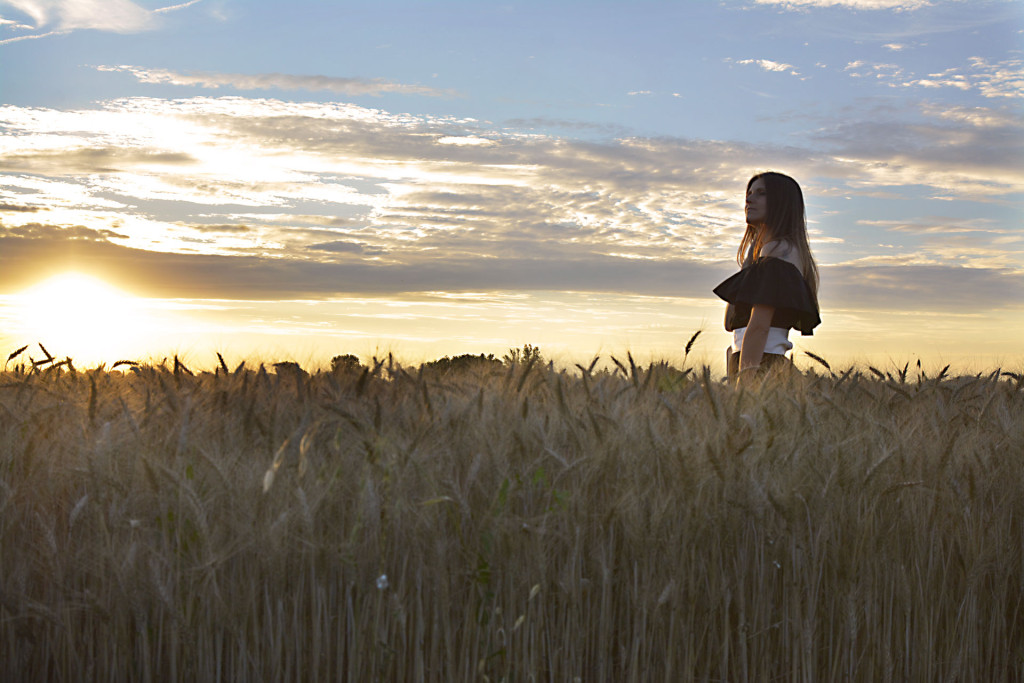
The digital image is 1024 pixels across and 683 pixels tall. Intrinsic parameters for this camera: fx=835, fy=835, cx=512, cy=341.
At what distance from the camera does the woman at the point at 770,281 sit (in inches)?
187

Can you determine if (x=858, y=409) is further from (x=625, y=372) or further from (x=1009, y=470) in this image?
(x=625, y=372)

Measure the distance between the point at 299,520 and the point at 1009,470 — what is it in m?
2.36

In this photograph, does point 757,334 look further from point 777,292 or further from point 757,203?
point 757,203

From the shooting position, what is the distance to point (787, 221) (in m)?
5.09

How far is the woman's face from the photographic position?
16.9 ft

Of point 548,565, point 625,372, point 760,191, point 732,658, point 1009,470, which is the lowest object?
point 732,658

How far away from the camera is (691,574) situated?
2137mm

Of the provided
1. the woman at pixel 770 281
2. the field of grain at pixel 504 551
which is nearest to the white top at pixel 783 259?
the woman at pixel 770 281

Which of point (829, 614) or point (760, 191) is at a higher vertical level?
point (760, 191)

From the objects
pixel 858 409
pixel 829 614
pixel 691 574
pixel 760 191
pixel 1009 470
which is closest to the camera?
pixel 691 574

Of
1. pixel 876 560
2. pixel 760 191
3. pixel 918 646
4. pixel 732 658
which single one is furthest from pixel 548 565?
pixel 760 191

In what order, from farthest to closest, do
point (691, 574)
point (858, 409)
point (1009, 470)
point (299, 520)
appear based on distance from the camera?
point (858, 409) → point (1009, 470) → point (691, 574) → point (299, 520)

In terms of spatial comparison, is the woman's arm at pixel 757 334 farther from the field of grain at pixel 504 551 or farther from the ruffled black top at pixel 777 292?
the field of grain at pixel 504 551

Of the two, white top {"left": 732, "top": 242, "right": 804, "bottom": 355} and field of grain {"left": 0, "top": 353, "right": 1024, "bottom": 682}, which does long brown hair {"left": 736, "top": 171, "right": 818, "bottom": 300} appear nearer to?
white top {"left": 732, "top": 242, "right": 804, "bottom": 355}
